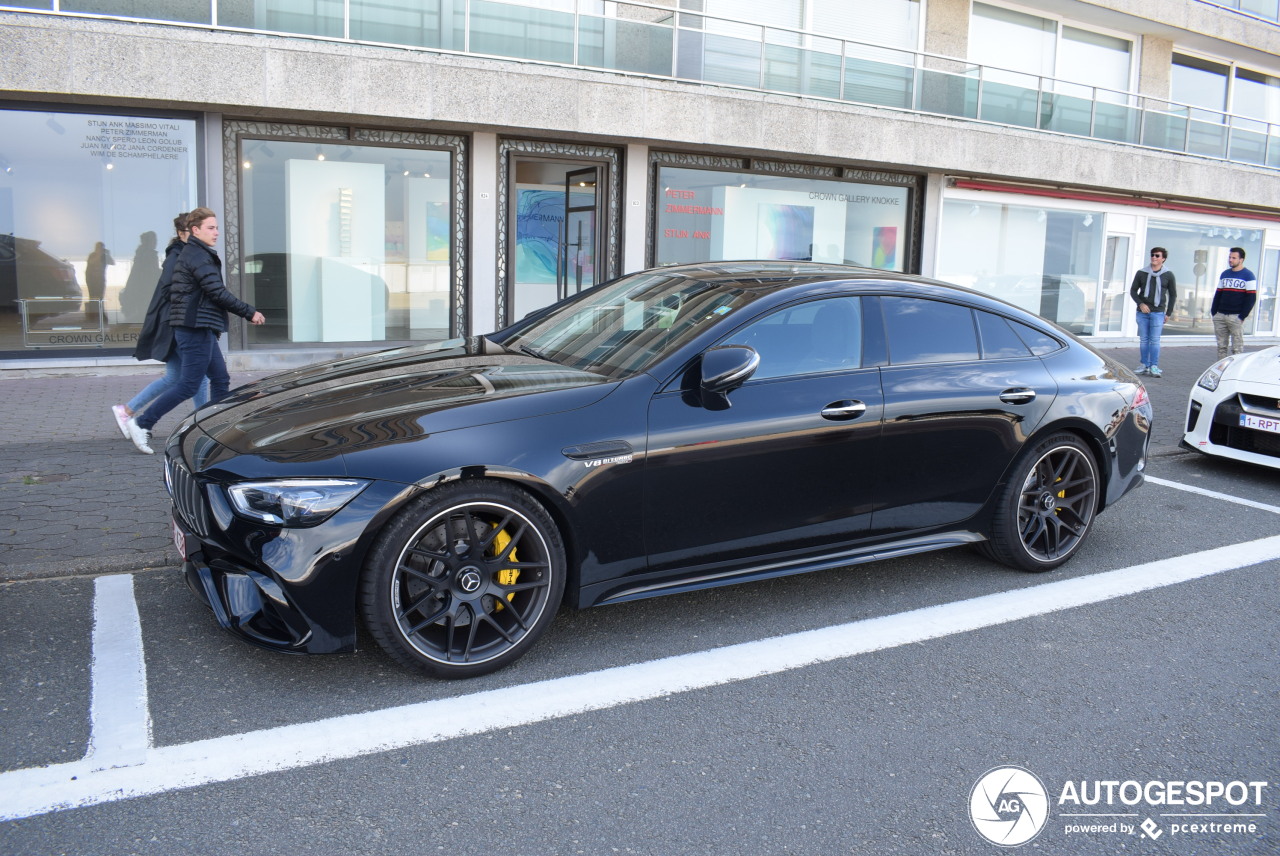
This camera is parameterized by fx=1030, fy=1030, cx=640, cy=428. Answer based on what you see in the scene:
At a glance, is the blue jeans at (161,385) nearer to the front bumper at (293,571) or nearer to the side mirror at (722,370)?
the front bumper at (293,571)

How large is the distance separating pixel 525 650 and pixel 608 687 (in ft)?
1.16

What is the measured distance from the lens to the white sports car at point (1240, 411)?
7.59 m

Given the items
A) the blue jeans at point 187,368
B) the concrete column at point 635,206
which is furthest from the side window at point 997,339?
the concrete column at point 635,206

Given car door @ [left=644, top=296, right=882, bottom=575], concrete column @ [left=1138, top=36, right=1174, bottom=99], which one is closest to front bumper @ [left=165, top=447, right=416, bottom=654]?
car door @ [left=644, top=296, right=882, bottom=575]

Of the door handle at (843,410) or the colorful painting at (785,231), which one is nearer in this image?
the door handle at (843,410)

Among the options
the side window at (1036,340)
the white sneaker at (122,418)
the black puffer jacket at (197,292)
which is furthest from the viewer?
the white sneaker at (122,418)

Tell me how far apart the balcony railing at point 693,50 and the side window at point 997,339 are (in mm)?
9265

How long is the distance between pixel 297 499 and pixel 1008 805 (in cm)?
246

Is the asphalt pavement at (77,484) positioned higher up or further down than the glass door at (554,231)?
further down

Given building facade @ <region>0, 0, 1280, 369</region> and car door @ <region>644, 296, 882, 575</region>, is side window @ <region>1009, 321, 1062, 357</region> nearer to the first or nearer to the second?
car door @ <region>644, 296, 882, 575</region>

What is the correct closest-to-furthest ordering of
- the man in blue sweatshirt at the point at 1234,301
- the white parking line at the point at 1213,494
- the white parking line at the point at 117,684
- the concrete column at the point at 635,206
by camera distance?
1. the white parking line at the point at 117,684
2. the white parking line at the point at 1213,494
3. the man in blue sweatshirt at the point at 1234,301
4. the concrete column at the point at 635,206

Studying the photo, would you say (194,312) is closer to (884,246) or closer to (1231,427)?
(1231,427)

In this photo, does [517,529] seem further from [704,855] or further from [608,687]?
[704,855]

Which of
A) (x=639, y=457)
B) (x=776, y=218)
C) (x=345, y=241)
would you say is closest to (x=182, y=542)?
(x=639, y=457)
